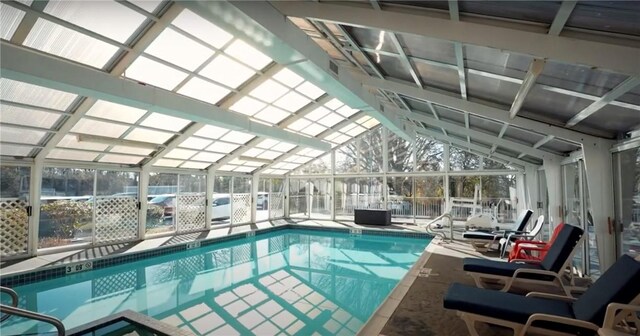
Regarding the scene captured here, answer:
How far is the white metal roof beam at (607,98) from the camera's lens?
2.42 m

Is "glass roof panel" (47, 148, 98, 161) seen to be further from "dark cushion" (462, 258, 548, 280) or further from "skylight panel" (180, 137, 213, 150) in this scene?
"dark cushion" (462, 258, 548, 280)

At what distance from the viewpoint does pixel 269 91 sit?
7.39 meters

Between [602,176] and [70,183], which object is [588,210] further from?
[70,183]

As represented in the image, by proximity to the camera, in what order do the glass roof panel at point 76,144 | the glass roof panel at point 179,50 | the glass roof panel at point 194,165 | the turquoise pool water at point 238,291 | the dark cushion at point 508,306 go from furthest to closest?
the glass roof panel at point 194,165 < the glass roof panel at point 76,144 < the glass roof panel at point 179,50 < the turquoise pool water at point 238,291 < the dark cushion at point 508,306

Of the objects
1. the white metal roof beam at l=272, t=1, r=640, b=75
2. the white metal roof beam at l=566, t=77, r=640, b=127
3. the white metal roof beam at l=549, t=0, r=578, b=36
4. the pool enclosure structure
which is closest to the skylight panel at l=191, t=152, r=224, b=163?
the pool enclosure structure

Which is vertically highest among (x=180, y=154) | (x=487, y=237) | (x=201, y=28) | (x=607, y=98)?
(x=201, y=28)

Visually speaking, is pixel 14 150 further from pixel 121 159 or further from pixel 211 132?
pixel 211 132

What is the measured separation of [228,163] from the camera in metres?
11.4

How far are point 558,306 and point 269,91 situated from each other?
20.9 ft

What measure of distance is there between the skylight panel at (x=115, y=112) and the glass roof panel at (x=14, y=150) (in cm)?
169

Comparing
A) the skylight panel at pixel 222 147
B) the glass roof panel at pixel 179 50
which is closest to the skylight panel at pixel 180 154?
the skylight panel at pixel 222 147

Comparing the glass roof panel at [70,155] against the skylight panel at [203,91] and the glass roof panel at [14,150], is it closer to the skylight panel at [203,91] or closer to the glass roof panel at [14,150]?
the glass roof panel at [14,150]

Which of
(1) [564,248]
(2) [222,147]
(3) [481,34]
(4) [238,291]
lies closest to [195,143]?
(2) [222,147]

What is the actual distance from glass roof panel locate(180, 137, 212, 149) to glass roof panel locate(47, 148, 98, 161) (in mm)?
2073
